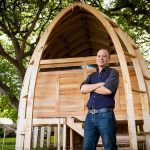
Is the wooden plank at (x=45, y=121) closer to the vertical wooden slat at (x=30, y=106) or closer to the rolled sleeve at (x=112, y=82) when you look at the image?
the vertical wooden slat at (x=30, y=106)

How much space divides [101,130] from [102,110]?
1.05ft

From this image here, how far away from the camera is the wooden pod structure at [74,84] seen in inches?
320

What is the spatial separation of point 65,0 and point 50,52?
5417mm

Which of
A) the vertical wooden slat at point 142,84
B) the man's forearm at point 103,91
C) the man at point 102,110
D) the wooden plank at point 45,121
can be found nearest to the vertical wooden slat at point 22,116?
the wooden plank at point 45,121

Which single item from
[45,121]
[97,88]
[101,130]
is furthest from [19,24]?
[101,130]

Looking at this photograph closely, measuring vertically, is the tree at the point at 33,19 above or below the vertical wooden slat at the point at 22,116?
above

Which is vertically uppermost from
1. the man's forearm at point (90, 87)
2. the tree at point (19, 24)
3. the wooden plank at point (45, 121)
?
the tree at point (19, 24)

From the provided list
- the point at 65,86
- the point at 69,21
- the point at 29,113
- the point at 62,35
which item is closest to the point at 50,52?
the point at 62,35

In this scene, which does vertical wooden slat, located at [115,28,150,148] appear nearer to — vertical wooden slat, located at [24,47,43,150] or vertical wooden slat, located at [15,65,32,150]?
vertical wooden slat, located at [24,47,43,150]

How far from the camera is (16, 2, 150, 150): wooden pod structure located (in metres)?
8.14

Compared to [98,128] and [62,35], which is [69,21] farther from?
[98,128]

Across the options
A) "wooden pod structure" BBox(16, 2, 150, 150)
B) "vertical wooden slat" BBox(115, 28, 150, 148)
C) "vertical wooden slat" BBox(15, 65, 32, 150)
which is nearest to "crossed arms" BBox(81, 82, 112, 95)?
"wooden pod structure" BBox(16, 2, 150, 150)

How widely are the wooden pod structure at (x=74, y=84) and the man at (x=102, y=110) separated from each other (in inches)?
90.6

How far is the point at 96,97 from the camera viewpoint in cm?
539
